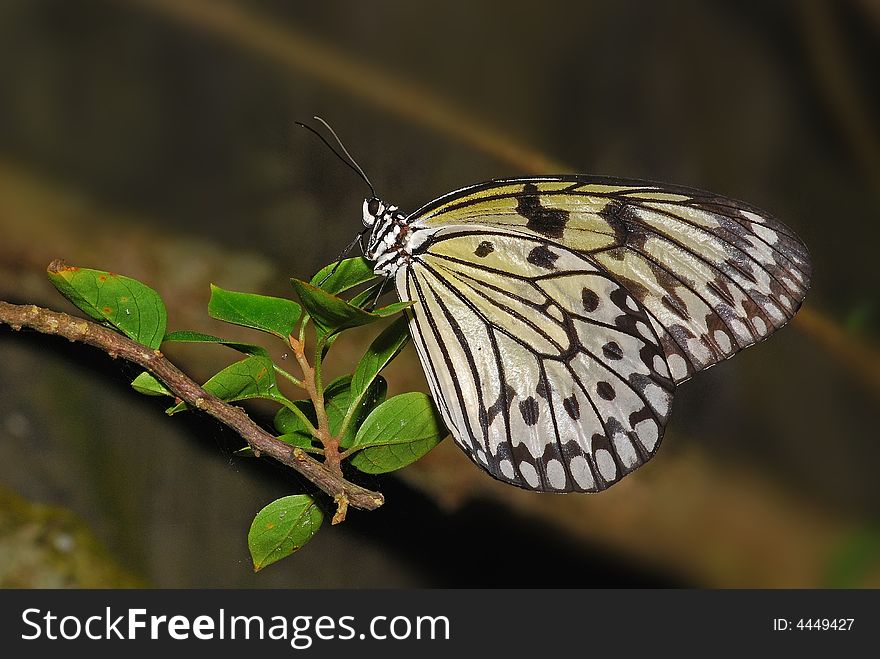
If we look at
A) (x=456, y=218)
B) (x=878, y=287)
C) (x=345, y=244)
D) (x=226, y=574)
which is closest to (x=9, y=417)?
(x=226, y=574)

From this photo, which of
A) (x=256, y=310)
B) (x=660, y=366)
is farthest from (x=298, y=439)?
(x=660, y=366)

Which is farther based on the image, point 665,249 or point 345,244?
point 345,244

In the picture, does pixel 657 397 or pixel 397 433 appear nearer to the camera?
pixel 397 433

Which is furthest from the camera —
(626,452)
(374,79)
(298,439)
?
(374,79)

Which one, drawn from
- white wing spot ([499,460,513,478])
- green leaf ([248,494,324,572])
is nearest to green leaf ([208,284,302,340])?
green leaf ([248,494,324,572])

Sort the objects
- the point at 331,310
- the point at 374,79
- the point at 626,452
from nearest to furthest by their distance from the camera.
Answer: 1. the point at 331,310
2. the point at 626,452
3. the point at 374,79

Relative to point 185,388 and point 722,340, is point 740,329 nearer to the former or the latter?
point 722,340

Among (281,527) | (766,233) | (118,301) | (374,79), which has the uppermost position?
(374,79)

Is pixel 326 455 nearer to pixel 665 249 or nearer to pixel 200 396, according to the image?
pixel 200 396
